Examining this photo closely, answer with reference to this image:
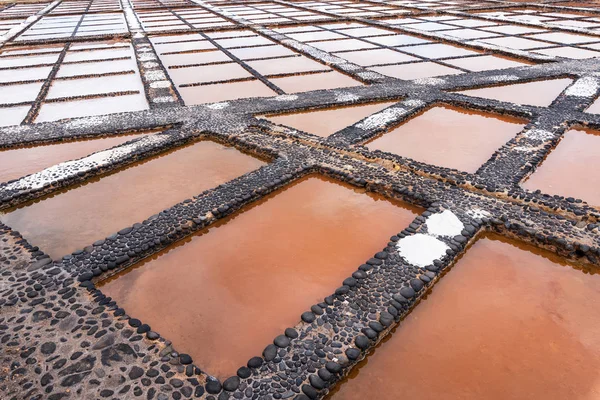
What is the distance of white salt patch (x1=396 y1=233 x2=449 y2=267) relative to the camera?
244 cm

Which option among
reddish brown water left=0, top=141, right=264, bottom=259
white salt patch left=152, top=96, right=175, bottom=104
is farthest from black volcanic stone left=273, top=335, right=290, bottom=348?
white salt patch left=152, top=96, right=175, bottom=104

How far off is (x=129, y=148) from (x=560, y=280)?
3.83m

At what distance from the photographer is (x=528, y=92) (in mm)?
5480

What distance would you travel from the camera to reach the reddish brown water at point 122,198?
2887 mm

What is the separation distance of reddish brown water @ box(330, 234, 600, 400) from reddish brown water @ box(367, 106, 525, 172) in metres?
1.45

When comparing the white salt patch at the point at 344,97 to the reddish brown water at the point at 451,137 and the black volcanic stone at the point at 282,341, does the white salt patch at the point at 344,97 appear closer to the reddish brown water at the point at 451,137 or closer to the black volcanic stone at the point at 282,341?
the reddish brown water at the point at 451,137

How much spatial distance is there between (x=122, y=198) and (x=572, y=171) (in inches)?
152

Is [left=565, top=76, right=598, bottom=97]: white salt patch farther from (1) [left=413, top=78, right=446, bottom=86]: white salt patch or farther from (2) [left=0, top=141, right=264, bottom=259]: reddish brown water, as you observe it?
(2) [left=0, top=141, right=264, bottom=259]: reddish brown water

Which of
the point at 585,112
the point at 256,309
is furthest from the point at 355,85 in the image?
the point at 256,309

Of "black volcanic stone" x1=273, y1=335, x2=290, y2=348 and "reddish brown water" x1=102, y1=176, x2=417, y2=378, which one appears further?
"reddish brown water" x1=102, y1=176, x2=417, y2=378

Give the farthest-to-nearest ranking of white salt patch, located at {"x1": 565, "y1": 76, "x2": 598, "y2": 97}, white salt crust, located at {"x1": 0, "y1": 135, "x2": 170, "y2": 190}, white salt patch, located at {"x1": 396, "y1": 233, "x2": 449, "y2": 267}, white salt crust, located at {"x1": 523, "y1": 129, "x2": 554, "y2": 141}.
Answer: white salt patch, located at {"x1": 565, "y1": 76, "x2": 598, "y2": 97}, white salt crust, located at {"x1": 523, "y1": 129, "x2": 554, "y2": 141}, white salt crust, located at {"x1": 0, "y1": 135, "x2": 170, "y2": 190}, white salt patch, located at {"x1": 396, "y1": 233, "x2": 449, "y2": 267}

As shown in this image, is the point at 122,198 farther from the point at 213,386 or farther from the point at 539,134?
the point at 539,134

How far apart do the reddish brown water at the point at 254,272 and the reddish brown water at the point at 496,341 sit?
20.6 inches

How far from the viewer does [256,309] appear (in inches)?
87.9
